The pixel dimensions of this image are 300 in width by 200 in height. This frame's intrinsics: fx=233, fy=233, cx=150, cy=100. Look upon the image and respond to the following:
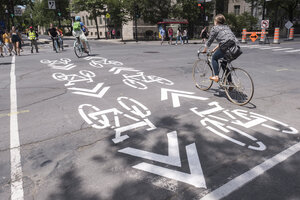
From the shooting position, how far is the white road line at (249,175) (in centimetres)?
247

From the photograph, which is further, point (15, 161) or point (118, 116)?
point (118, 116)

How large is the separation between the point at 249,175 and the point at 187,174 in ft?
2.43

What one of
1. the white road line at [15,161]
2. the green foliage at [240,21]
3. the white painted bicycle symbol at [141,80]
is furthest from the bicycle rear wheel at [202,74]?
the green foliage at [240,21]

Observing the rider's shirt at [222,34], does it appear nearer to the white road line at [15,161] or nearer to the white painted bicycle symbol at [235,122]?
the white painted bicycle symbol at [235,122]

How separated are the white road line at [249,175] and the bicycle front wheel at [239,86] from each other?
192cm

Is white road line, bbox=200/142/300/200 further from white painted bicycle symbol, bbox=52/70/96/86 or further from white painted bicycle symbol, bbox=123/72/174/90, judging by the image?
white painted bicycle symbol, bbox=52/70/96/86

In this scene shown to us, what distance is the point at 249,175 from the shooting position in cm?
279

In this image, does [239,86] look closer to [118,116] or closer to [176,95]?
[176,95]

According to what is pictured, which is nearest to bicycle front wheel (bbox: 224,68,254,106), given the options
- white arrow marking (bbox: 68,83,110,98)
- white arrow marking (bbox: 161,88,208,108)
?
white arrow marking (bbox: 161,88,208,108)

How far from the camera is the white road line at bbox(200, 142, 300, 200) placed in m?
2.47

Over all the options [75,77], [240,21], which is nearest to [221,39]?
[75,77]

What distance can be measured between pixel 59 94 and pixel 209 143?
14.6ft

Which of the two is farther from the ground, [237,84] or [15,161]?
[237,84]

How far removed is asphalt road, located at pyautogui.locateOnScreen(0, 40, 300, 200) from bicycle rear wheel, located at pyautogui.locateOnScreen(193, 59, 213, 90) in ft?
0.80
